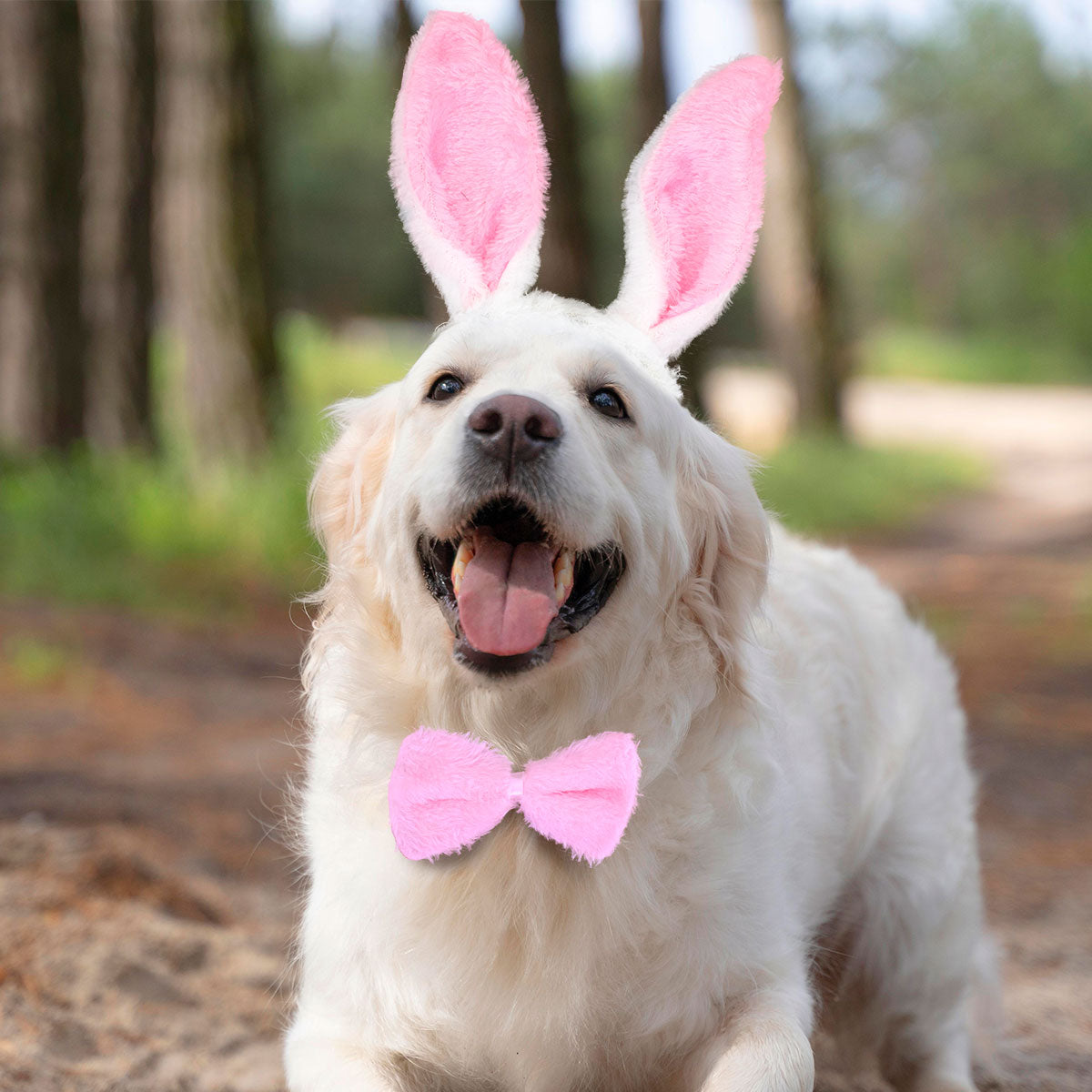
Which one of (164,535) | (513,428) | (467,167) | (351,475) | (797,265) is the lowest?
(164,535)

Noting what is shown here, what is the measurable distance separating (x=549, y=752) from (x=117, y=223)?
34.0 feet

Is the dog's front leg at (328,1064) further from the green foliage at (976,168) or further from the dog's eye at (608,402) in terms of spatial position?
the green foliage at (976,168)

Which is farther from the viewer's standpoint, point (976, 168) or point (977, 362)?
point (976, 168)

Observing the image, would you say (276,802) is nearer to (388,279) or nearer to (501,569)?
(501,569)

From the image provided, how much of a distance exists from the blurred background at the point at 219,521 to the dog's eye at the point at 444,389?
2.18 ft

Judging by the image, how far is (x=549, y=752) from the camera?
2.34 metres

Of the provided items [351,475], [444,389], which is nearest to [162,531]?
[351,475]

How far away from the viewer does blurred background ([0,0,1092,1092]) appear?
3537 mm

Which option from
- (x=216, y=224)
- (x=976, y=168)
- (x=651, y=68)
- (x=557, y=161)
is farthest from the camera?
(x=976, y=168)

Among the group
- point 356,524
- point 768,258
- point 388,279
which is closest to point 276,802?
point 356,524

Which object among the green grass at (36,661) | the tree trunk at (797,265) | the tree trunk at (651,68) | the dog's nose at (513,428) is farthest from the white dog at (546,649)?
the tree trunk at (797,265)

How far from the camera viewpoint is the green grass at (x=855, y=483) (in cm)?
1294

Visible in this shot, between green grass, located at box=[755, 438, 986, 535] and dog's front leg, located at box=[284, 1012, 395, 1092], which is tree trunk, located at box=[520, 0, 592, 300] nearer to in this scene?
green grass, located at box=[755, 438, 986, 535]

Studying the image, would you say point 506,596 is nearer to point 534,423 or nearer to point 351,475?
point 534,423
